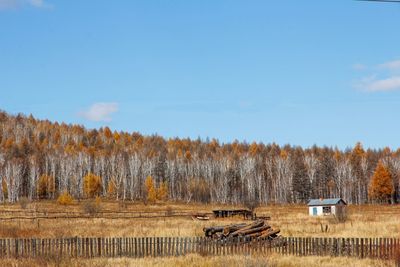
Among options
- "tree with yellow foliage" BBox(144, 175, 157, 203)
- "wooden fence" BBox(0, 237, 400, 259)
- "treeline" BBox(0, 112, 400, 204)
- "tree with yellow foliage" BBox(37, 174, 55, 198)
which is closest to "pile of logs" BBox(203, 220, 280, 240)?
"wooden fence" BBox(0, 237, 400, 259)

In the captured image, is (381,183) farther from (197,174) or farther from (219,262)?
(219,262)

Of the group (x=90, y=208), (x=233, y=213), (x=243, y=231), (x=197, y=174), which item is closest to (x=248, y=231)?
→ (x=243, y=231)

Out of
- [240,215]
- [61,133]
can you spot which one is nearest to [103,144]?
[61,133]

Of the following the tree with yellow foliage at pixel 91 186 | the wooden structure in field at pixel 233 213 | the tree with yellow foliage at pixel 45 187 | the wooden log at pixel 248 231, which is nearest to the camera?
the wooden log at pixel 248 231

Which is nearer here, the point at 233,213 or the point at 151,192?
the point at 233,213

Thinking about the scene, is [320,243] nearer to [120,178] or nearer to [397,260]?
[397,260]

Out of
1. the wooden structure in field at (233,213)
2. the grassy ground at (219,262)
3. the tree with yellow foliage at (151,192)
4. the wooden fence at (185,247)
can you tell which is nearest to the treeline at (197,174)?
the tree with yellow foliage at (151,192)

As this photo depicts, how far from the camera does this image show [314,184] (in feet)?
392

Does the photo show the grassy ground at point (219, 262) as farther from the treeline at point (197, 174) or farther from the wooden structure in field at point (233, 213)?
the treeline at point (197, 174)

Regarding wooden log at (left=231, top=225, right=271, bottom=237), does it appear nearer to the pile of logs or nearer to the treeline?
the pile of logs

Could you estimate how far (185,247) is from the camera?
2428 cm

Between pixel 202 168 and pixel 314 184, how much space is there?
82.4ft

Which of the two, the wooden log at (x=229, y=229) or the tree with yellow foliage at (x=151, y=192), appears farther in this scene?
the tree with yellow foliage at (x=151, y=192)

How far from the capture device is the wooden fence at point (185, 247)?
23.2 meters
